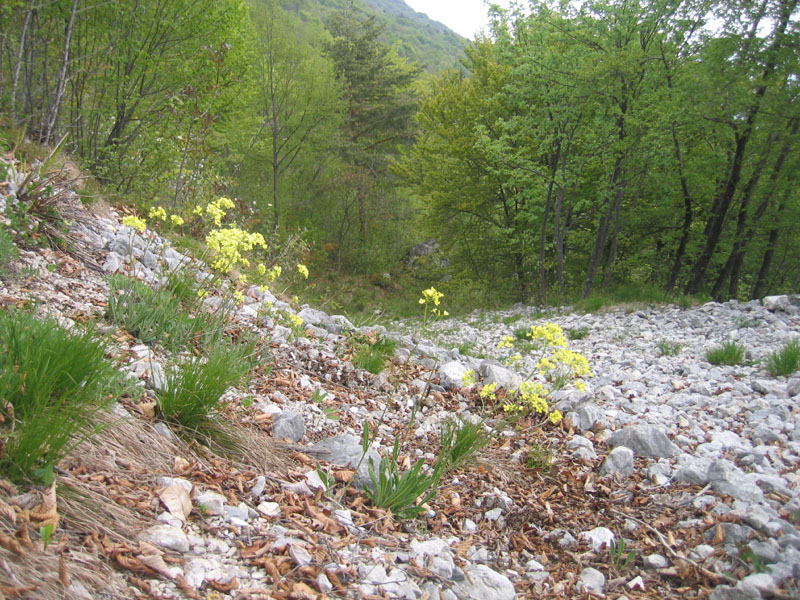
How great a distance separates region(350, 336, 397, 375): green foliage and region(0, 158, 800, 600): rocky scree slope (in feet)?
0.47

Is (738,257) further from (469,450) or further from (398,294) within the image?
(398,294)

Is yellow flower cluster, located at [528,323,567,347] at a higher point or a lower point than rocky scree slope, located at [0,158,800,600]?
higher

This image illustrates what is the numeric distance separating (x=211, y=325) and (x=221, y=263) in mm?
556

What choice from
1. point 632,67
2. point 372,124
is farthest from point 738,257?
point 372,124

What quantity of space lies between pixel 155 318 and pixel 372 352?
2127mm

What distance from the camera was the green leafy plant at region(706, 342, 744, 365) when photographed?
19.0ft

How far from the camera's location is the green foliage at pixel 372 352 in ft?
15.6

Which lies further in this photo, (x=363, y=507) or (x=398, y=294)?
(x=398, y=294)

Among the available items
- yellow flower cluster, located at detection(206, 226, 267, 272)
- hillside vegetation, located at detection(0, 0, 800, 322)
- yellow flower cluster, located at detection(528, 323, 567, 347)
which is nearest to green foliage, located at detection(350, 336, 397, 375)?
hillside vegetation, located at detection(0, 0, 800, 322)

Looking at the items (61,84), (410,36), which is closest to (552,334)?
(61,84)

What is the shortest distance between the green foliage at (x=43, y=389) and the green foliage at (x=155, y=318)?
115 cm

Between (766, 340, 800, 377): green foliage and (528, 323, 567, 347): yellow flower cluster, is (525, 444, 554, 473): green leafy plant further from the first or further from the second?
(766, 340, 800, 377): green foliage

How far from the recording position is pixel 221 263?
3.78 meters

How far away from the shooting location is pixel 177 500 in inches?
81.9
